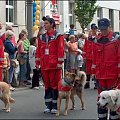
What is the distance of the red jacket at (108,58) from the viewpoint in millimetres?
7547

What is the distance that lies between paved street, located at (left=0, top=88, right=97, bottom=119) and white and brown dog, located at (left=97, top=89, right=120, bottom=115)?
226cm

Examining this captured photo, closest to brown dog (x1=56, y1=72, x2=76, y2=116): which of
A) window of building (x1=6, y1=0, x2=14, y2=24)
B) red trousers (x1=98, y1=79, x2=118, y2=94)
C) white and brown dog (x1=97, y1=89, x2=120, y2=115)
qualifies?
red trousers (x1=98, y1=79, x2=118, y2=94)

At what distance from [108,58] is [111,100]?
34.8 inches

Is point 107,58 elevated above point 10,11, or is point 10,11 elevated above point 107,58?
point 10,11

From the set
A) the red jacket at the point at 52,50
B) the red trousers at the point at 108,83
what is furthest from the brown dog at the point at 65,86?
the red trousers at the point at 108,83

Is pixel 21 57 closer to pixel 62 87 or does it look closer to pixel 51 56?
pixel 51 56

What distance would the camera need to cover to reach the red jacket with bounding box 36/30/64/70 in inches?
368

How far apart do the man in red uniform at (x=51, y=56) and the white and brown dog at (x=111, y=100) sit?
2.39 meters

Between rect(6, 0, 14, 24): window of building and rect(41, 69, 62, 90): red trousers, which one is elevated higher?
rect(6, 0, 14, 24): window of building

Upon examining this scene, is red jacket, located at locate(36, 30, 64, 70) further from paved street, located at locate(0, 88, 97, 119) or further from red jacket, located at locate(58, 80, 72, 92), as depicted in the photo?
paved street, located at locate(0, 88, 97, 119)

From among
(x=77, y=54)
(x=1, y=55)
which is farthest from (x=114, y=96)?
(x=77, y=54)

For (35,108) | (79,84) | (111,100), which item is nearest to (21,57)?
(35,108)

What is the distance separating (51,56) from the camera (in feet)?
31.0

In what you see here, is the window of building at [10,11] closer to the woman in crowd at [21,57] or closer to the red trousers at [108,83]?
the woman in crowd at [21,57]
